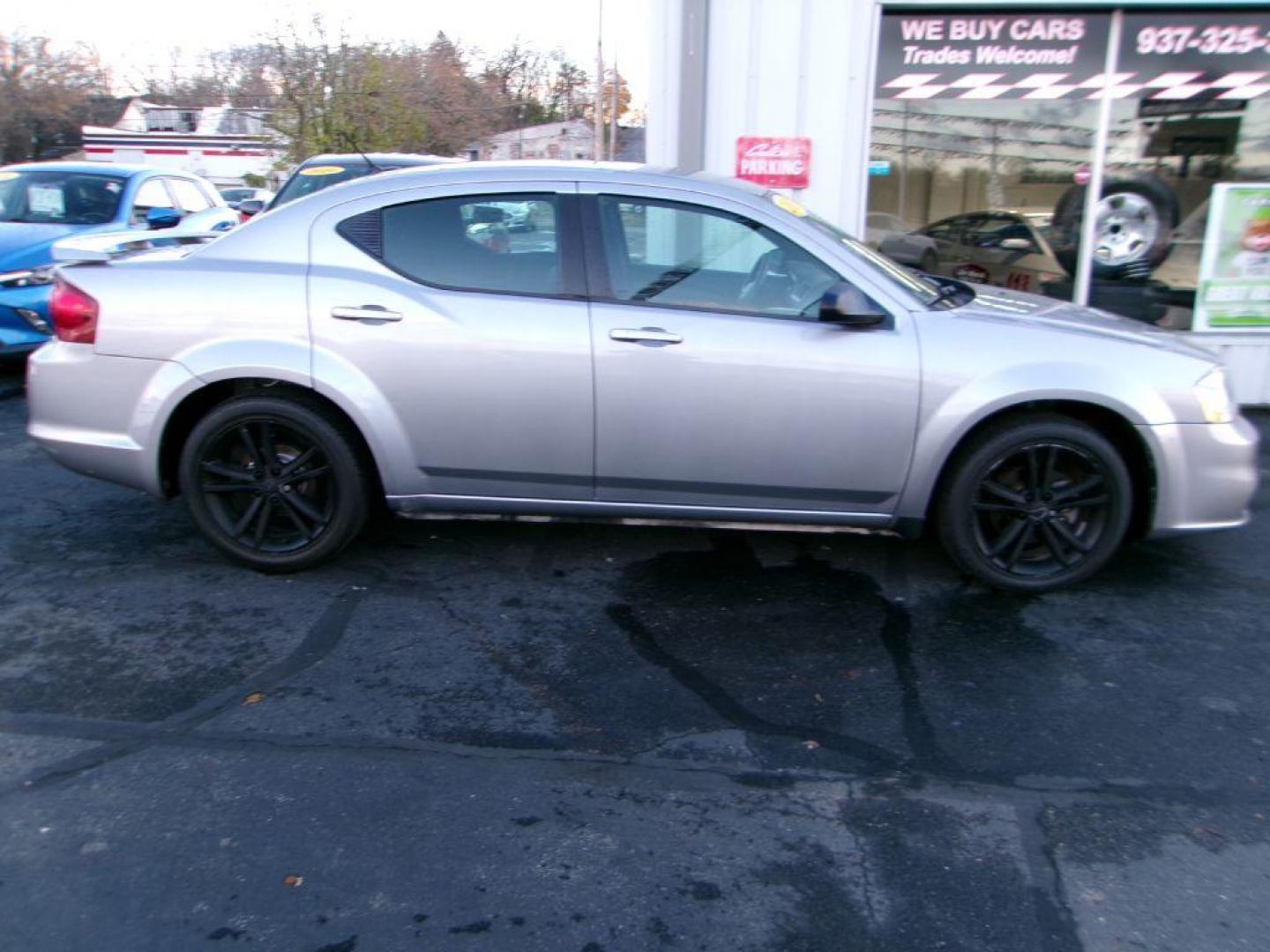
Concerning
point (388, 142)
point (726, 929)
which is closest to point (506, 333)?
point (726, 929)

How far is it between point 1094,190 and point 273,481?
6445 millimetres

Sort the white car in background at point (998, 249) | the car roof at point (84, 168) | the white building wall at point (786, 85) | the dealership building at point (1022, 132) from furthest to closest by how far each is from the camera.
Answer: the car roof at point (84, 168), the white car in background at point (998, 249), the dealership building at point (1022, 132), the white building wall at point (786, 85)

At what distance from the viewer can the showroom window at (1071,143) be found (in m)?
7.43

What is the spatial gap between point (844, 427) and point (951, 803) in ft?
5.27

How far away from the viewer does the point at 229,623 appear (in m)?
4.08

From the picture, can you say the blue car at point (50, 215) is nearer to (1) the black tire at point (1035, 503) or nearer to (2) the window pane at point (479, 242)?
(2) the window pane at point (479, 242)

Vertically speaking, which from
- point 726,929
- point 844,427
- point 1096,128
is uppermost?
point 1096,128

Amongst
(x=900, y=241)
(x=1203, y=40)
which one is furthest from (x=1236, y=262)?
(x=900, y=241)

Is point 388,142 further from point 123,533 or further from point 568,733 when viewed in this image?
point 568,733

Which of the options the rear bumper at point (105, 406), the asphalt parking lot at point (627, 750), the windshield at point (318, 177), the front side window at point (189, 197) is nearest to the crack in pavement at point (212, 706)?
the asphalt parking lot at point (627, 750)

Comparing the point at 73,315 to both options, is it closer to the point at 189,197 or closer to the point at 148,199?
the point at 148,199

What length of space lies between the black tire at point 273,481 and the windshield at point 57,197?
525 cm

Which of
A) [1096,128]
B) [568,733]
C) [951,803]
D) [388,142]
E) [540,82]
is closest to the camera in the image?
[951,803]

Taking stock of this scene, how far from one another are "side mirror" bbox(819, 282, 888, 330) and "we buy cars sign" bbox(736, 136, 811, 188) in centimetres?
366
